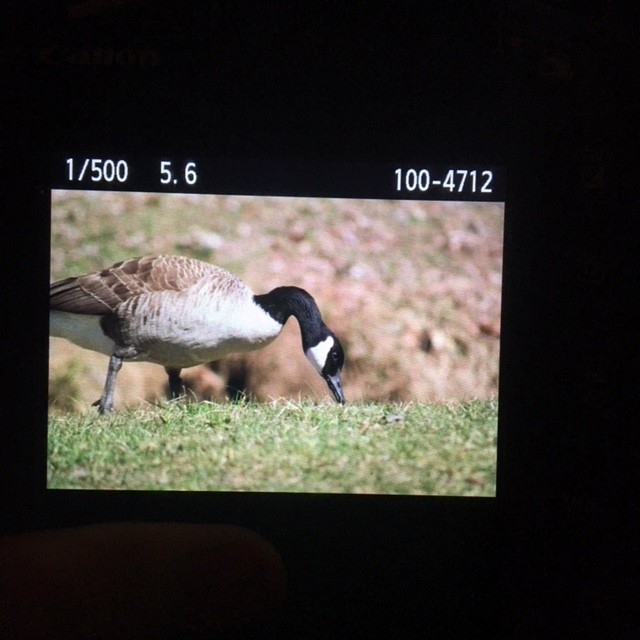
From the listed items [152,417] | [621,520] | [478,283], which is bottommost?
[621,520]

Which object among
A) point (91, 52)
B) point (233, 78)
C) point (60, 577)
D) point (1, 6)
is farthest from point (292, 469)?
point (1, 6)

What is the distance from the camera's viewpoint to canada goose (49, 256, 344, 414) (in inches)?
57.3

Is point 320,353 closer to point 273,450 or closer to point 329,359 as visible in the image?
point 329,359

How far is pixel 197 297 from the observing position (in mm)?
1464

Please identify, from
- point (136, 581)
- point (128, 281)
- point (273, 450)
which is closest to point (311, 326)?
point (273, 450)

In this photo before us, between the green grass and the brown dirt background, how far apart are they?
45mm

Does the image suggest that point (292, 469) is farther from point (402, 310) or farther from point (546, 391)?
point (546, 391)

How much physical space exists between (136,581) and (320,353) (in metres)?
0.57

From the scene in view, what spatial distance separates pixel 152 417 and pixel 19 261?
1.35 feet

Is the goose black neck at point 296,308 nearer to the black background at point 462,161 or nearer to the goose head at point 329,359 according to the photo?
the goose head at point 329,359

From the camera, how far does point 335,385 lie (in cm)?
148

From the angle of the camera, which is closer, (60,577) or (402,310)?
(60,577)

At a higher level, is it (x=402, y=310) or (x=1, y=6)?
(x=1, y=6)

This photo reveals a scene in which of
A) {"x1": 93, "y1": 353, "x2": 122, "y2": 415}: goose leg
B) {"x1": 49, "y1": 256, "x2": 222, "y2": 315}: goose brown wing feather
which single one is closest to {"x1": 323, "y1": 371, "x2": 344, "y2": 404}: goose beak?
{"x1": 49, "y1": 256, "x2": 222, "y2": 315}: goose brown wing feather
